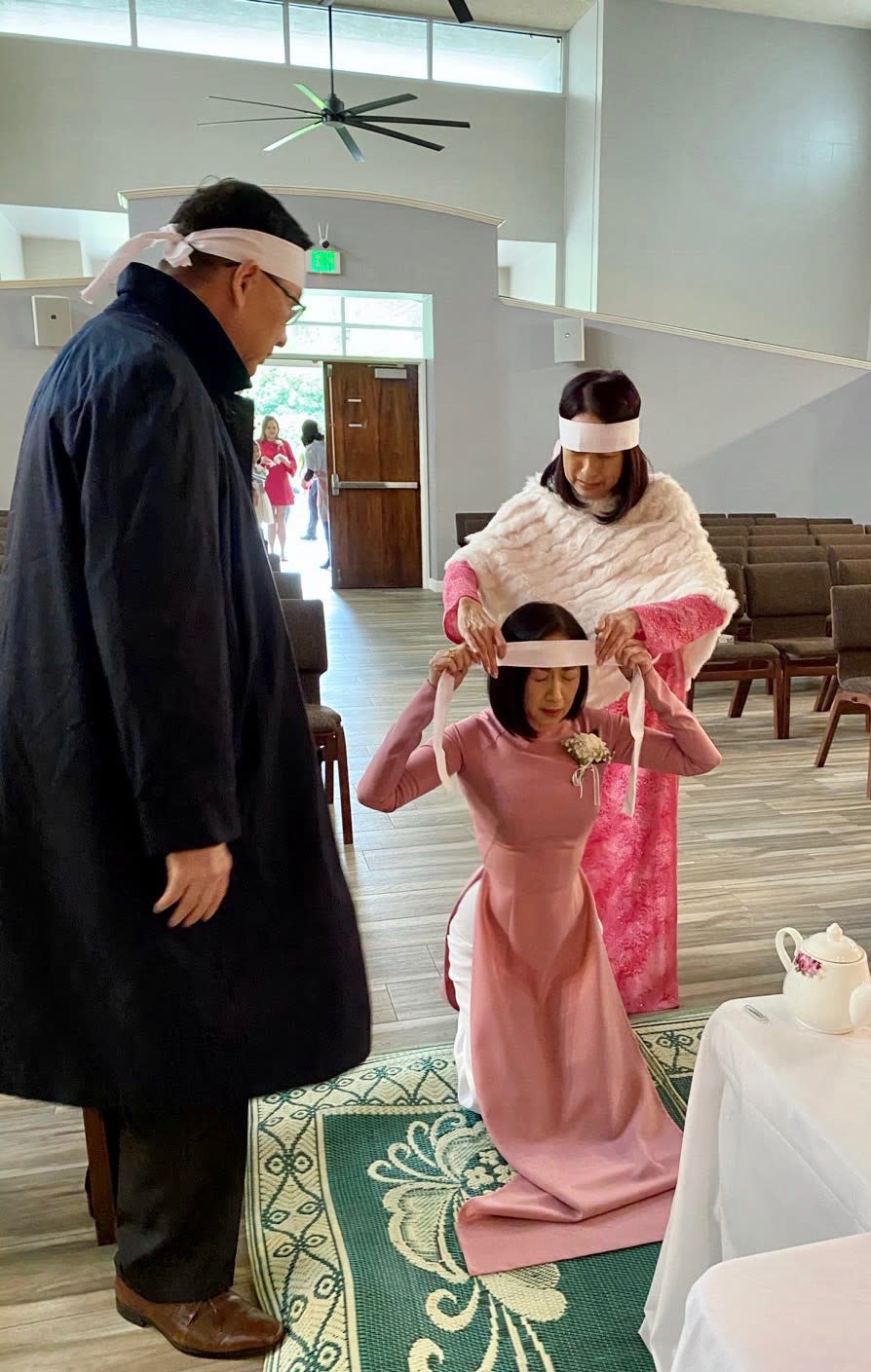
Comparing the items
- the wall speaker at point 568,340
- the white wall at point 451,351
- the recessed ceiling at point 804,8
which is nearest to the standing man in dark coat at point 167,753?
the white wall at point 451,351

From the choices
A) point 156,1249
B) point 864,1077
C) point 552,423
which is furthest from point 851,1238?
point 552,423

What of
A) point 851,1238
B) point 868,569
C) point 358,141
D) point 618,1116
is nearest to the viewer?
point 851,1238

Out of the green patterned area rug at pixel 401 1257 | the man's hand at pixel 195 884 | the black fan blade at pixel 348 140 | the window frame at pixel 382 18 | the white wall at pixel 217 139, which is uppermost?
the window frame at pixel 382 18

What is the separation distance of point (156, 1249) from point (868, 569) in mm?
4584

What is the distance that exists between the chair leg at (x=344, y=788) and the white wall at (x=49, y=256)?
9.85 metres

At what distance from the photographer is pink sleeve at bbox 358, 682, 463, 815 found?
168 cm

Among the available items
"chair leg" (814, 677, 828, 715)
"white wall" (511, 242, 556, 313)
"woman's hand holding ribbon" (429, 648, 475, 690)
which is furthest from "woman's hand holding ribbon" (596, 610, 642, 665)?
"white wall" (511, 242, 556, 313)

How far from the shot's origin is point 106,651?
0.98 meters

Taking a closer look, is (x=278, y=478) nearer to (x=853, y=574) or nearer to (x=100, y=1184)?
(x=853, y=574)

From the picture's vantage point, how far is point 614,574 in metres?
1.95

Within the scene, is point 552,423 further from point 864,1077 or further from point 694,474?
point 864,1077

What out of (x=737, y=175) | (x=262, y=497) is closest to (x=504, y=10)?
(x=737, y=175)

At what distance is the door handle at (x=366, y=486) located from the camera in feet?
32.0

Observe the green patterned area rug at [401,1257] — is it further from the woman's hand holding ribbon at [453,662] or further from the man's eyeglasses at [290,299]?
the man's eyeglasses at [290,299]
